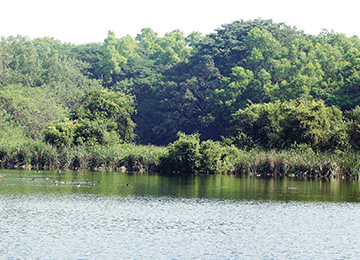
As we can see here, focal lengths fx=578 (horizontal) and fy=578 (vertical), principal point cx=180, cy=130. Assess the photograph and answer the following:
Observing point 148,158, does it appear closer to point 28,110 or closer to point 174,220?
point 174,220

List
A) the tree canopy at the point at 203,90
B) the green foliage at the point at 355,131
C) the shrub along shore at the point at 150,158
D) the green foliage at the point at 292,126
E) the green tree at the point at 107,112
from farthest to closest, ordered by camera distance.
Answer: the green tree at the point at 107,112
the tree canopy at the point at 203,90
the green foliage at the point at 292,126
the green foliage at the point at 355,131
the shrub along shore at the point at 150,158

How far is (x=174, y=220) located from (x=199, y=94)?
61962mm

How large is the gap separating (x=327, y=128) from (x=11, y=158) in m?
29.5

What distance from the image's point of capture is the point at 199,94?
85.5 m

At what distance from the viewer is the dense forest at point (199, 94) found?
56406 mm

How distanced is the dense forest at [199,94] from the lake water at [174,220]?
17141mm

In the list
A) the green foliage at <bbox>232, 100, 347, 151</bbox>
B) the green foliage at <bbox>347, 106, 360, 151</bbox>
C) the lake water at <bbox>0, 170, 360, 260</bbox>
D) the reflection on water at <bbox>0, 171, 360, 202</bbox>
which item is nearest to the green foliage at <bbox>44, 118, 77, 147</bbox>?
the reflection on water at <bbox>0, 171, 360, 202</bbox>

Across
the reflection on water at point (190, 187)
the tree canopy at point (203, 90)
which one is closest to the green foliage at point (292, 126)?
the tree canopy at point (203, 90)

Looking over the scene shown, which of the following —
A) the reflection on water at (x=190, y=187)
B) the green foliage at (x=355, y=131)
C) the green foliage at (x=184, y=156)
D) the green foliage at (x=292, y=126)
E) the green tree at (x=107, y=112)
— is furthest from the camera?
the green tree at (x=107, y=112)

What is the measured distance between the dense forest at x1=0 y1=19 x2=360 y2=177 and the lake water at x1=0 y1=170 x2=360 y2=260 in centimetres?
1714

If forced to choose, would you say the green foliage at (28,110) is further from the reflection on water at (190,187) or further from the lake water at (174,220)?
the lake water at (174,220)

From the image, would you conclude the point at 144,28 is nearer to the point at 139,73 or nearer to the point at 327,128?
the point at 139,73

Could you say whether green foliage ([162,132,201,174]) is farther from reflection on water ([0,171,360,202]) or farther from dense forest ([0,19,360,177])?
reflection on water ([0,171,360,202])

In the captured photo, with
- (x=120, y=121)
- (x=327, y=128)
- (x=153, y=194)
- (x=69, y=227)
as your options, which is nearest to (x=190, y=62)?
(x=120, y=121)
